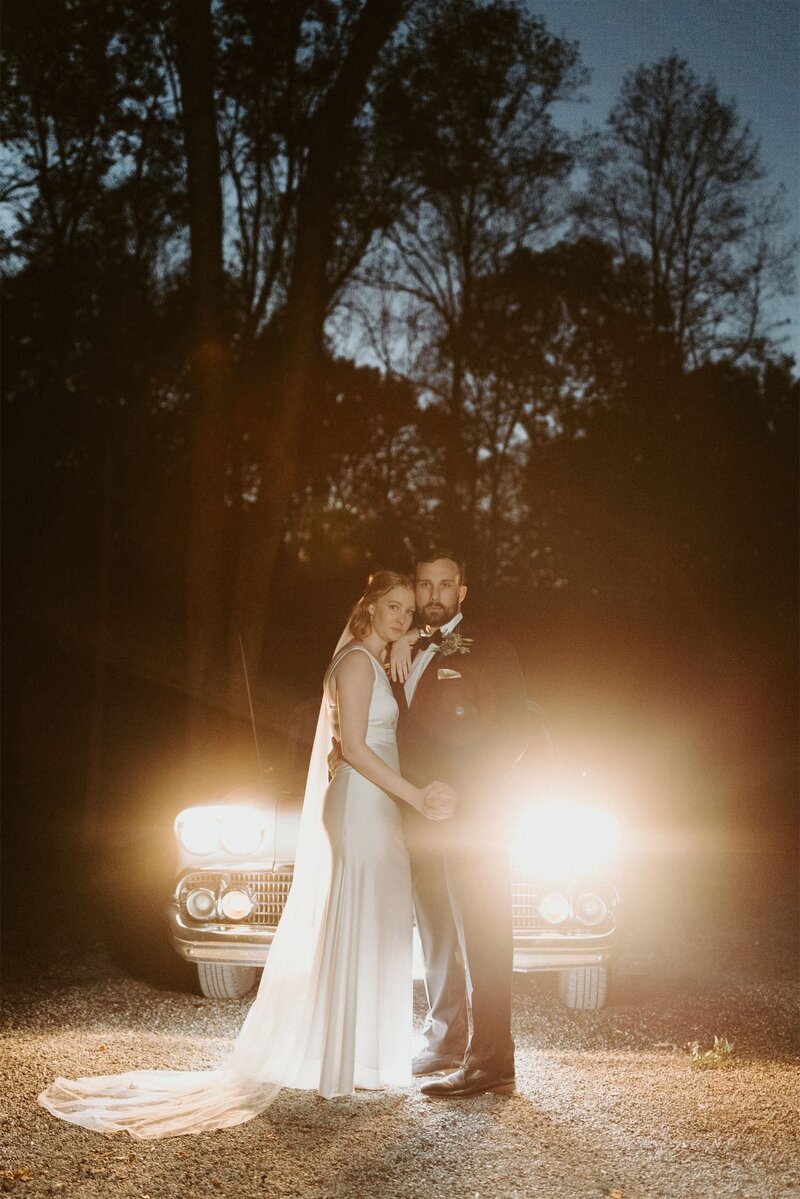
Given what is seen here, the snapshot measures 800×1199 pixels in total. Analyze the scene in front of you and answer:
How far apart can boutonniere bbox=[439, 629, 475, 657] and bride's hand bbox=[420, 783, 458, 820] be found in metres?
0.53

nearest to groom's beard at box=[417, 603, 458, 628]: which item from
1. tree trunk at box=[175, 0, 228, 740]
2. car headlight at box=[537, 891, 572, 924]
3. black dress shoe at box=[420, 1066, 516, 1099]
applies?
car headlight at box=[537, 891, 572, 924]

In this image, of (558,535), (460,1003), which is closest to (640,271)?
(558,535)

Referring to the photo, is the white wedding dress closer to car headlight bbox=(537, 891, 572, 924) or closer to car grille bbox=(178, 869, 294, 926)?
car grille bbox=(178, 869, 294, 926)

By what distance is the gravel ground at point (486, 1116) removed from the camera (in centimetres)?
342

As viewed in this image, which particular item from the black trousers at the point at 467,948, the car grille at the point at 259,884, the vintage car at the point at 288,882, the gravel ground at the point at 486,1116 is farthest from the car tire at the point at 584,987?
the car grille at the point at 259,884

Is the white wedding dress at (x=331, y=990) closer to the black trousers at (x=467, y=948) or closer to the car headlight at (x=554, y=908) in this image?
the black trousers at (x=467, y=948)

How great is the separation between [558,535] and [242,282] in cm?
1070

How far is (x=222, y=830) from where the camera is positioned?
17.0 feet

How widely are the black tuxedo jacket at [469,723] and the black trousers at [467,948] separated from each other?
0.26m

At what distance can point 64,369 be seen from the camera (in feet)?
65.6

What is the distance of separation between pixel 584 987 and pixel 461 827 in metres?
1.62

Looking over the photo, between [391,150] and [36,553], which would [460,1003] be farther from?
[36,553]

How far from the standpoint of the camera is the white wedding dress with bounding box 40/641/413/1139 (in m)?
4.10

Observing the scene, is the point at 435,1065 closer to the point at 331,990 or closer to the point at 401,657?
the point at 331,990
